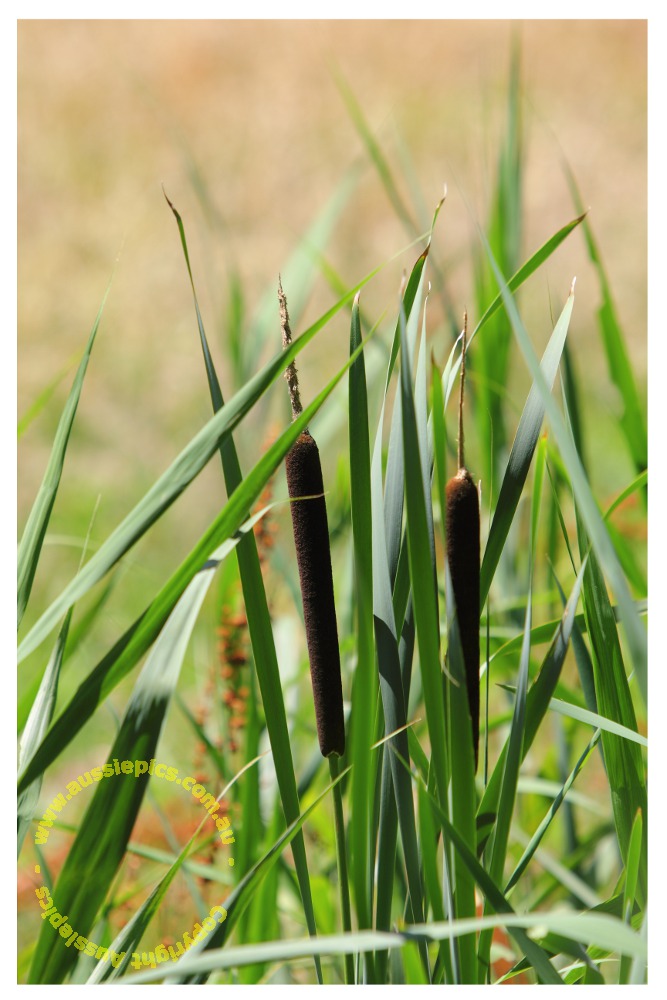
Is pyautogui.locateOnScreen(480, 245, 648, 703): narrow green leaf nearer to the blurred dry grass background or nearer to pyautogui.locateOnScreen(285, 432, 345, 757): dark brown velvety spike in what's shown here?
pyautogui.locateOnScreen(285, 432, 345, 757): dark brown velvety spike

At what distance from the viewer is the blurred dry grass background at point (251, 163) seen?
2.18 ft

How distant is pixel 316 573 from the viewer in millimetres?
345

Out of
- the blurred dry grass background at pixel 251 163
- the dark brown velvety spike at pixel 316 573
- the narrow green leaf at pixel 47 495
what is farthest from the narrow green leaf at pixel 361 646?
the blurred dry grass background at pixel 251 163

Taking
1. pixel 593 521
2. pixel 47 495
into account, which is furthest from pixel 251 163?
pixel 593 521

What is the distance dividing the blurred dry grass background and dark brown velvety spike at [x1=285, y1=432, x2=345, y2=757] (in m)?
0.34

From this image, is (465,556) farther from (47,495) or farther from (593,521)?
(47,495)

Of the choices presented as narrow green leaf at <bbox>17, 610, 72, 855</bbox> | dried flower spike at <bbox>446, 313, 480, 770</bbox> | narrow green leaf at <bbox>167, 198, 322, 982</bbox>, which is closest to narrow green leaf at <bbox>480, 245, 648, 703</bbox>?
dried flower spike at <bbox>446, 313, 480, 770</bbox>

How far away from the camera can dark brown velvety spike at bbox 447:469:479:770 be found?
12.5 inches

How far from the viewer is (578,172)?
859mm

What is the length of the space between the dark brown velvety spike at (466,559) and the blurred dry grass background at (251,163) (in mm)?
365

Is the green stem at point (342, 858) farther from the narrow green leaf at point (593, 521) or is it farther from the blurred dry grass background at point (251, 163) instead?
the blurred dry grass background at point (251, 163)

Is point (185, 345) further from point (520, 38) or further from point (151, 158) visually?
point (520, 38)

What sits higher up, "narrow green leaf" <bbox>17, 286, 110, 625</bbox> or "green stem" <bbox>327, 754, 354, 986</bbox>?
"narrow green leaf" <bbox>17, 286, 110, 625</bbox>
